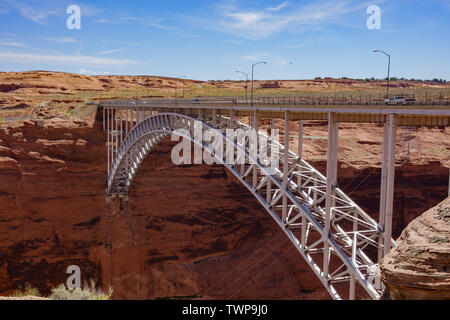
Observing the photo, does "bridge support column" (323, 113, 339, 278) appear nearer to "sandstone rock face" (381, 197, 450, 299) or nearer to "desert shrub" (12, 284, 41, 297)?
"sandstone rock face" (381, 197, 450, 299)

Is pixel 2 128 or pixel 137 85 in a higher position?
pixel 137 85

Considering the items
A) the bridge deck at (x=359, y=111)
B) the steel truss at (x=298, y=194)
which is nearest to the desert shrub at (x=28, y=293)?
the steel truss at (x=298, y=194)

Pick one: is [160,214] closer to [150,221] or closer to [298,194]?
[150,221]

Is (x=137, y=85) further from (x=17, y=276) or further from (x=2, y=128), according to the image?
(x=17, y=276)

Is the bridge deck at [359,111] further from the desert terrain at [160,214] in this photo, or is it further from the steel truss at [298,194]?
the desert terrain at [160,214]

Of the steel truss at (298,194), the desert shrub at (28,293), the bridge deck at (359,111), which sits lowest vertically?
the desert shrub at (28,293)

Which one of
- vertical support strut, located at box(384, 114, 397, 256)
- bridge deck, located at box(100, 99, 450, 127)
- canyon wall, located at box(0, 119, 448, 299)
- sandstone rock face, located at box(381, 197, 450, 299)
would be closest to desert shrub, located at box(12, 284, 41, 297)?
canyon wall, located at box(0, 119, 448, 299)
